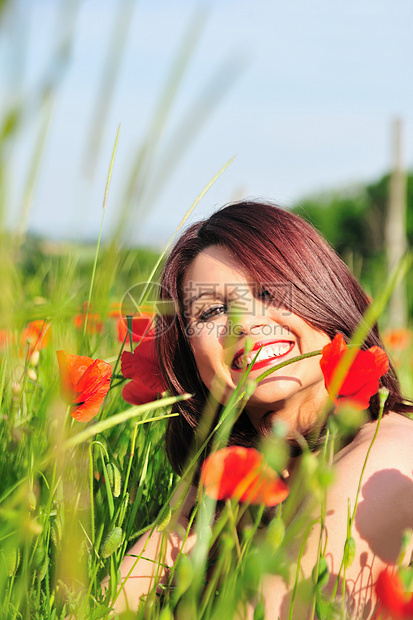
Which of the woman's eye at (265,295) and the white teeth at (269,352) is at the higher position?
the woman's eye at (265,295)

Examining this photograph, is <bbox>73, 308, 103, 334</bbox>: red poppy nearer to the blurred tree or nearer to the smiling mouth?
the smiling mouth

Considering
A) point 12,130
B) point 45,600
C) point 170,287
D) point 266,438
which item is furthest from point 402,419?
point 12,130

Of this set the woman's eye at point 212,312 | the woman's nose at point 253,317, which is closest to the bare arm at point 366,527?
the woman's nose at point 253,317

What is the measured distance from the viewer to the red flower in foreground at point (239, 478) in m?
0.69

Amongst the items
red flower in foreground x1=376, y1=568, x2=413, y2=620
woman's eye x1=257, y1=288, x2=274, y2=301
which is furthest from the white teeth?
red flower in foreground x1=376, y1=568, x2=413, y2=620

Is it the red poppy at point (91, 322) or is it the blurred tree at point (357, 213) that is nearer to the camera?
the red poppy at point (91, 322)

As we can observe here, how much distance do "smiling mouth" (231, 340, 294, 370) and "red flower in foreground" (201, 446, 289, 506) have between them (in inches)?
20.5

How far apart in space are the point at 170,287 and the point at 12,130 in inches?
49.5

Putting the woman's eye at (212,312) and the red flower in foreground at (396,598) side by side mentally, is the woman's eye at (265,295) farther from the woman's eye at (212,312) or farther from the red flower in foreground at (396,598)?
the red flower in foreground at (396,598)

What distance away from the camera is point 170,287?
162 centimetres

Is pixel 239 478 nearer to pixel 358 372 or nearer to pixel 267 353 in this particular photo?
pixel 358 372

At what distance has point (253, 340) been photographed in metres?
1.25

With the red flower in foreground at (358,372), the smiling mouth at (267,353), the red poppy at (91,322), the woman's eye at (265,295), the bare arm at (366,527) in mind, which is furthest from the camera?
the woman's eye at (265,295)

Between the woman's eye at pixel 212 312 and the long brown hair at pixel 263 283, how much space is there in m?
0.10
